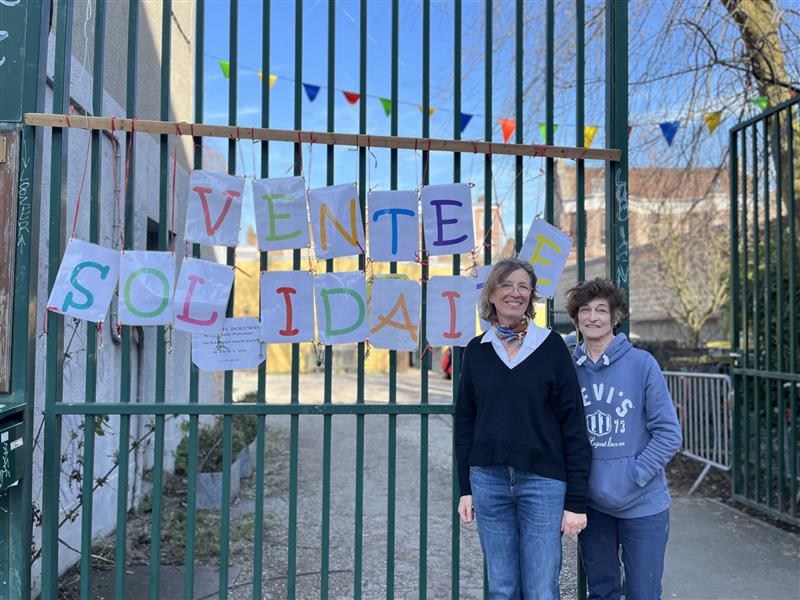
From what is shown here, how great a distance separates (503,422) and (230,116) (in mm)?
1778

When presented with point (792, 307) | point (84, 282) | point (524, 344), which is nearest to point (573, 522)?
point (524, 344)

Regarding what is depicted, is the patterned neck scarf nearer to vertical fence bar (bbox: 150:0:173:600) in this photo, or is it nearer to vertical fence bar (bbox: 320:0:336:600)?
vertical fence bar (bbox: 320:0:336:600)

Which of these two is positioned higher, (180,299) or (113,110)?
(113,110)

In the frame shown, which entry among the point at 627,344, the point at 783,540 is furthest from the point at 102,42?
the point at 783,540

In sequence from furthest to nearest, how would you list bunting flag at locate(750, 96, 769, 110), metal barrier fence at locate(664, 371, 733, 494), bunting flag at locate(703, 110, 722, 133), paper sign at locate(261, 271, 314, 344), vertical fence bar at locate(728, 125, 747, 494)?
metal barrier fence at locate(664, 371, 733, 494)
bunting flag at locate(703, 110, 722, 133)
bunting flag at locate(750, 96, 769, 110)
vertical fence bar at locate(728, 125, 747, 494)
paper sign at locate(261, 271, 314, 344)

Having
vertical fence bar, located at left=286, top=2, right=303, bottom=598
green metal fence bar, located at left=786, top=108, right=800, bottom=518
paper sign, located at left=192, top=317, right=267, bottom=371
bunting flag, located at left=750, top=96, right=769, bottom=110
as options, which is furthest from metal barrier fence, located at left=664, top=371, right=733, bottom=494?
paper sign, located at left=192, top=317, right=267, bottom=371

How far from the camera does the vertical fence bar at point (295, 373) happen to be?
2.88 m

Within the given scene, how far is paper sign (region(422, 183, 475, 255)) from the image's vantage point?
3016 millimetres

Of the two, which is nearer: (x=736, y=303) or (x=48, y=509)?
(x=48, y=509)

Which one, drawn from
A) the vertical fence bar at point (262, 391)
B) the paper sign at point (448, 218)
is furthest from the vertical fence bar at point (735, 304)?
the vertical fence bar at point (262, 391)

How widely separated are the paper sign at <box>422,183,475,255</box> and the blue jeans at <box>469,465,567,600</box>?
3.28 feet

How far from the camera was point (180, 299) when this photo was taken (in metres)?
2.88

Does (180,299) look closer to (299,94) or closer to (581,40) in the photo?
(299,94)

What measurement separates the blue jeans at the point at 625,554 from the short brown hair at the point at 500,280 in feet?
2.81
